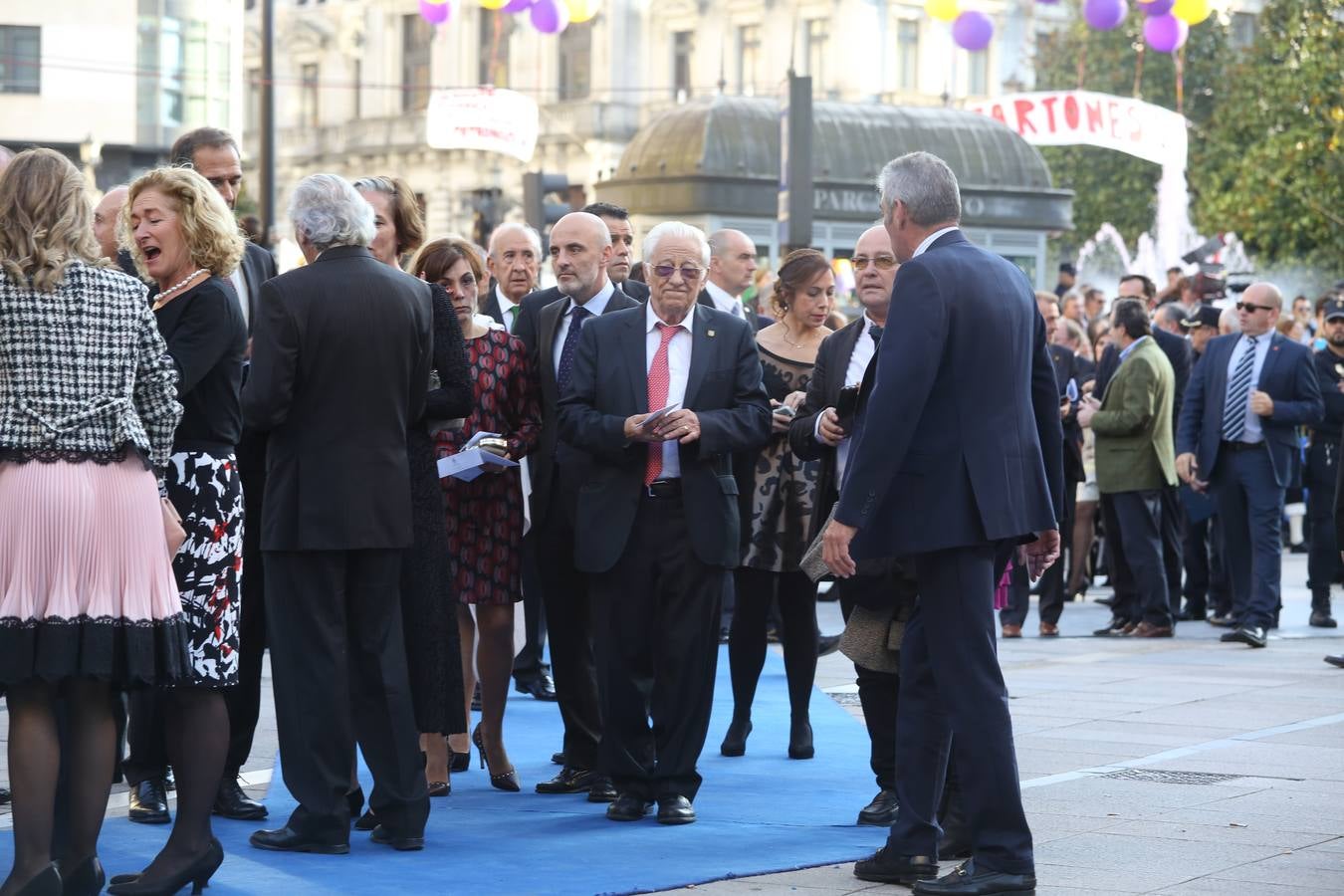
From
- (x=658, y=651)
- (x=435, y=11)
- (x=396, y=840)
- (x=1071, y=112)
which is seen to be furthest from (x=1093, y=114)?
(x=396, y=840)

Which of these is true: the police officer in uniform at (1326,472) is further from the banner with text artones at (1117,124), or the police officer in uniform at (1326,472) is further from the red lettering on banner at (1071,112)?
the red lettering on banner at (1071,112)

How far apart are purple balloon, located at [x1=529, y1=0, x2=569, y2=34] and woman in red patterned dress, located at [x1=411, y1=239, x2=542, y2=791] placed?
1981cm

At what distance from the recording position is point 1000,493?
631 centimetres

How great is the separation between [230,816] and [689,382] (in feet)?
7.29

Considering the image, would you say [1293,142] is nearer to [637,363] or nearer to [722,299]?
[722,299]

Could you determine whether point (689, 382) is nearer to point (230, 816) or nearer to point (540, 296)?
point (540, 296)

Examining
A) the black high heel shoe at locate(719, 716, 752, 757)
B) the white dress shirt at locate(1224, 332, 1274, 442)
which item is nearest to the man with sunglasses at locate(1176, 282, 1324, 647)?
the white dress shirt at locate(1224, 332, 1274, 442)

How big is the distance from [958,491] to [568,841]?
6.16 feet

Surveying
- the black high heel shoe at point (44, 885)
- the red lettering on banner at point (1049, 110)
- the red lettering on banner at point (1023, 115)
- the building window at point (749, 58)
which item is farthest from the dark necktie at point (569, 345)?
the building window at point (749, 58)

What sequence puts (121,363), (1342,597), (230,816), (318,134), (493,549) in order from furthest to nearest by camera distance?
1. (318,134)
2. (1342,597)
3. (493,549)
4. (230,816)
5. (121,363)

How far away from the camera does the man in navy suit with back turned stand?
Result: 6281 mm

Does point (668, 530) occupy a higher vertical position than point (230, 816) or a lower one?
higher

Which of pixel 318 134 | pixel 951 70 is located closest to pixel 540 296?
pixel 951 70

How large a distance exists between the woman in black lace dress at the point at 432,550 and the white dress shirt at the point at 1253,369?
771cm
